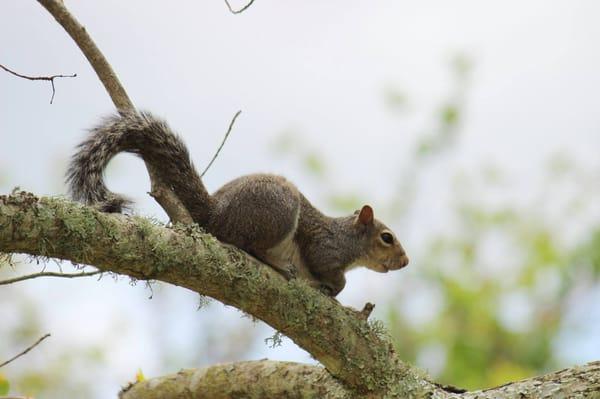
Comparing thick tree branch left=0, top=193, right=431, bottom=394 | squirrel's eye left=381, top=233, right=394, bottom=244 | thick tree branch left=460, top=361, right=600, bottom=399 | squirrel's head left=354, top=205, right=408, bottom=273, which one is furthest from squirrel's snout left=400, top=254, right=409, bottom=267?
thick tree branch left=460, top=361, right=600, bottom=399

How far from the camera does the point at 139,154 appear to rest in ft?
11.2

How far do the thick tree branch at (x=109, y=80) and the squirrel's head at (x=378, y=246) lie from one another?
1268 millimetres

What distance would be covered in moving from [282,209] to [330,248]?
0.62m

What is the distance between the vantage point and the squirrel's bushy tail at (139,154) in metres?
3.00

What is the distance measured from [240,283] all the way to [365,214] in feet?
5.18

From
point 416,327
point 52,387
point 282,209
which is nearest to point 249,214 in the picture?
point 282,209

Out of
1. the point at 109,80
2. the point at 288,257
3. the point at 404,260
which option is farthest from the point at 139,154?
the point at 404,260

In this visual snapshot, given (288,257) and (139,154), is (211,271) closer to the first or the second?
(139,154)

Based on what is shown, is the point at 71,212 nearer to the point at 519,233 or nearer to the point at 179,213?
the point at 179,213

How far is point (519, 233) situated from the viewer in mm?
13102

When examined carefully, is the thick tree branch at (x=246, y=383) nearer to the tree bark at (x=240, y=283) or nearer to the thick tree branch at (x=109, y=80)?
the tree bark at (x=240, y=283)

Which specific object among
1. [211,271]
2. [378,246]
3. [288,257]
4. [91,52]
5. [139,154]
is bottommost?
[211,271]

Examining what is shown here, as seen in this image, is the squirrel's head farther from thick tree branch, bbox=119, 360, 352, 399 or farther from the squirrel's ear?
thick tree branch, bbox=119, 360, 352, 399

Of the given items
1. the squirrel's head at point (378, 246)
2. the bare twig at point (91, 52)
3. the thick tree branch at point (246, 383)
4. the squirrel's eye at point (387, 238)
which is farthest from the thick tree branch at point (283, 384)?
the bare twig at point (91, 52)
